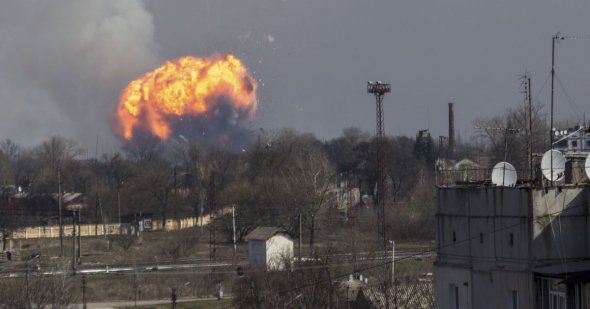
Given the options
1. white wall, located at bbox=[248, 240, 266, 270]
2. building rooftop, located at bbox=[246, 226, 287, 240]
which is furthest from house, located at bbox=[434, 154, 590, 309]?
building rooftop, located at bbox=[246, 226, 287, 240]

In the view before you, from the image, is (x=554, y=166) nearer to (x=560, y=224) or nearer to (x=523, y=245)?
(x=560, y=224)

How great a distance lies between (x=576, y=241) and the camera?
2634 cm

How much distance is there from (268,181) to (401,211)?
17683 mm

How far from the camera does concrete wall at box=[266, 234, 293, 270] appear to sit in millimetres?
64950

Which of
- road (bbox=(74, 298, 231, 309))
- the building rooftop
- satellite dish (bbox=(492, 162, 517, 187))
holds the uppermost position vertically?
satellite dish (bbox=(492, 162, 517, 187))

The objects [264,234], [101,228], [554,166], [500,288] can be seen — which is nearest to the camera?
[500,288]

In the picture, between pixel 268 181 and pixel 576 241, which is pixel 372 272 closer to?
pixel 576 241

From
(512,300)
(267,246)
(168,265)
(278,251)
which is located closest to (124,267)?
(168,265)

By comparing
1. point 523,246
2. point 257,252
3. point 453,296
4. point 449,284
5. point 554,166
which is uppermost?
point 554,166

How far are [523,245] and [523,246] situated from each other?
0.02 meters

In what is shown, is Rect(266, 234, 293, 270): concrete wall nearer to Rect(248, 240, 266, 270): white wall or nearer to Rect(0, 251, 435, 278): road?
Rect(248, 240, 266, 270): white wall

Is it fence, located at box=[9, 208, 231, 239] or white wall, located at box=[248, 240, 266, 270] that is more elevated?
fence, located at box=[9, 208, 231, 239]

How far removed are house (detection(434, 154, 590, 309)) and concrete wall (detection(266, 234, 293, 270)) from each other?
35381 millimetres

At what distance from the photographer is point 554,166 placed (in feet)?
89.8
